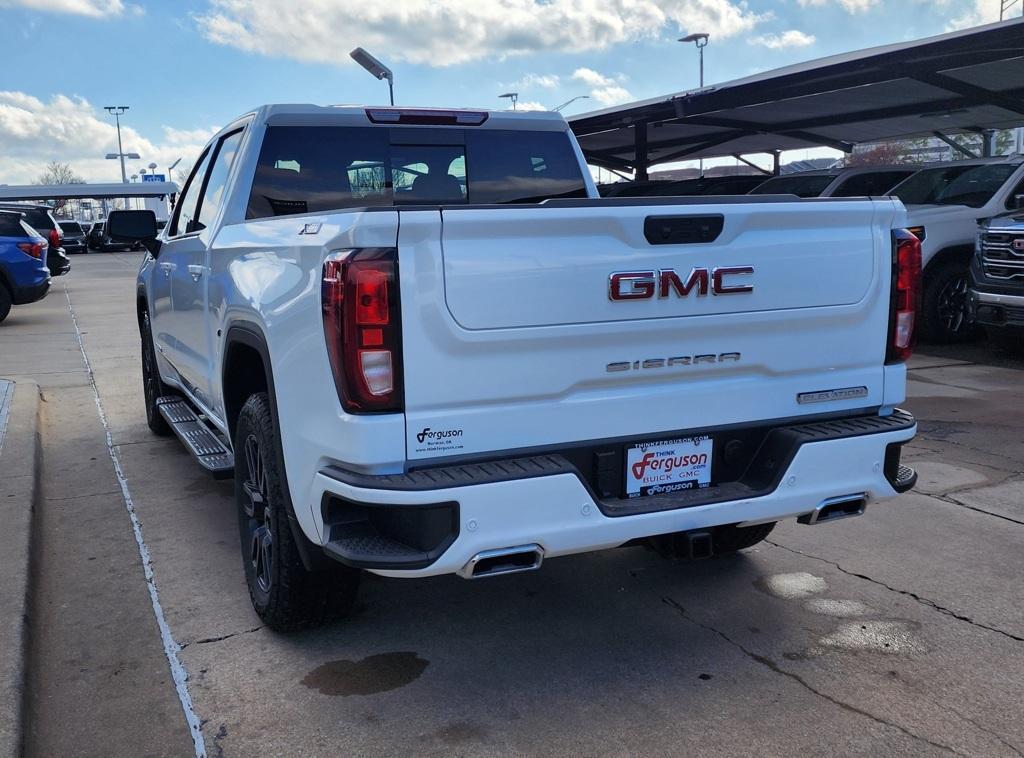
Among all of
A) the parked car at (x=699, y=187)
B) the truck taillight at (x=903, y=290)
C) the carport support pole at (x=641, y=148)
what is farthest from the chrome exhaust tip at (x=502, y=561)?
the carport support pole at (x=641, y=148)

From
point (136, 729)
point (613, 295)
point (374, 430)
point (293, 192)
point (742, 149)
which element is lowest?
point (136, 729)

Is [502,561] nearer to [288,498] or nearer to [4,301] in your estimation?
[288,498]

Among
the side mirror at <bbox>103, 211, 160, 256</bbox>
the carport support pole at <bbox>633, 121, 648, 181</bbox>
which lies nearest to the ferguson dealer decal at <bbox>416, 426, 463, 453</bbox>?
the side mirror at <bbox>103, 211, 160, 256</bbox>

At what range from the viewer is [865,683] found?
335 centimetres

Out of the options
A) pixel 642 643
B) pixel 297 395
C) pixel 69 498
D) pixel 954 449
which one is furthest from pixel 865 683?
pixel 69 498

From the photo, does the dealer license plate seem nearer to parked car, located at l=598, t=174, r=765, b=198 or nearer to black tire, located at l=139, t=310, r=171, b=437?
black tire, located at l=139, t=310, r=171, b=437

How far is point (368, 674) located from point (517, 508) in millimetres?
985

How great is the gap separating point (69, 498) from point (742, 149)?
21228 mm

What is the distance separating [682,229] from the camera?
3.20 m

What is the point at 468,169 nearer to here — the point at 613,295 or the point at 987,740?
the point at 613,295

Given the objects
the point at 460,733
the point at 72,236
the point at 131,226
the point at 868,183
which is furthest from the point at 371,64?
the point at 72,236

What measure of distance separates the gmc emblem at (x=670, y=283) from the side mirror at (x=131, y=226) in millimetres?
3690

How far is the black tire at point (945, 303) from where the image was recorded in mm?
10992

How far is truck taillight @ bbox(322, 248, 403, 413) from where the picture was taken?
2838mm
